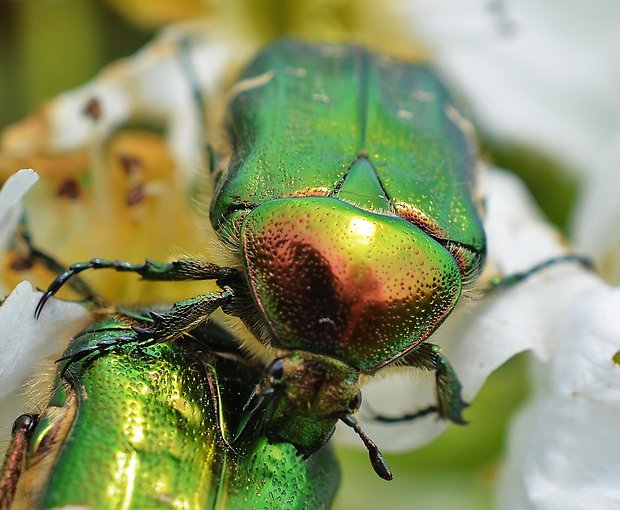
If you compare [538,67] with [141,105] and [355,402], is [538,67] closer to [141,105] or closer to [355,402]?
[141,105]

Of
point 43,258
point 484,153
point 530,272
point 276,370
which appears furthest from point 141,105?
point 276,370

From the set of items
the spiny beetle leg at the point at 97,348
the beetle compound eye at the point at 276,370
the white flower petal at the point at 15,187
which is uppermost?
the white flower petal at the point at 15,187

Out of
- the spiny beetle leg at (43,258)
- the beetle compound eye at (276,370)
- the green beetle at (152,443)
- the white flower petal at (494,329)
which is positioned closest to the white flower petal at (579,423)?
the white flower petal at (494,329)

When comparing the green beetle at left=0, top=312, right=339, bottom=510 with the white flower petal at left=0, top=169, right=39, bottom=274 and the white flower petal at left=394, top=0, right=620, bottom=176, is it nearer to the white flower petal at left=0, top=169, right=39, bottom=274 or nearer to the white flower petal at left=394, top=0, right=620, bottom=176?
the white flower petal at left=0, top=169, right=39, bottom=274

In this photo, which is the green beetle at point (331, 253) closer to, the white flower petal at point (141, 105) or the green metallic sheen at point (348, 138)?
the green metallic sheen at point (348, 138)

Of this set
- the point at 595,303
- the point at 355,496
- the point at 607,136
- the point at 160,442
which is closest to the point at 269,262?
the point at 160,442

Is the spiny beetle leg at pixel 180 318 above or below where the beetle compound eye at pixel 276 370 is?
above

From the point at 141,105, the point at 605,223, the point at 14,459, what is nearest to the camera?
the point at 14,459
